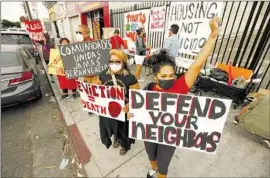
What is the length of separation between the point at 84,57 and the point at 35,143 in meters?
2.03

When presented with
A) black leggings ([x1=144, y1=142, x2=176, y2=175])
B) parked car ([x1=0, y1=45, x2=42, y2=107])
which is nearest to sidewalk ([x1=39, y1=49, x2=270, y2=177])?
black leggings ([x1=144, y1=142, x2=176, y2=175])

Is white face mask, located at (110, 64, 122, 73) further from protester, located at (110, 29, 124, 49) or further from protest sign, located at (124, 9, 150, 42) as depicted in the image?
protest sign, located at (124, 9, 150, 42)

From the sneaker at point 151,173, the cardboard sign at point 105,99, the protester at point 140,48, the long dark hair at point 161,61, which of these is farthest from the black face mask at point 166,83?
the protester at point 140,48

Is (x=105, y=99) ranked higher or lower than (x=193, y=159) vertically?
higher

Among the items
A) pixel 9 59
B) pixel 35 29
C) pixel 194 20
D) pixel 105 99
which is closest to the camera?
pixel 105 99

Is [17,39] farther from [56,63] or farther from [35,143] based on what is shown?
[35,143]

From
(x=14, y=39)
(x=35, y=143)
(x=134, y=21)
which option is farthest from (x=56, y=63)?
(x=14, y=39)

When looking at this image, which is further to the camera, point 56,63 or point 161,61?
point 56,63

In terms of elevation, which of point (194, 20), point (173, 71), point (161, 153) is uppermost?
point (194, 20)

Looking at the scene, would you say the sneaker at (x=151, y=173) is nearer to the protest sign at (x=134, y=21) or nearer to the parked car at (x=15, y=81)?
the parked car at (x=15, y=81)

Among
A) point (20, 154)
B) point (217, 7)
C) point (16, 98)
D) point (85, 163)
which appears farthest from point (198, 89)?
point (16, 98)

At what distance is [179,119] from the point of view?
1.64 m

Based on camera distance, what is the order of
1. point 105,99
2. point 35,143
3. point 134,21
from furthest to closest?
point 134,21
point 35,143
point 105,99

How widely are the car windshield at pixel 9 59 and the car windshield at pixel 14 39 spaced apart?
378 cm
